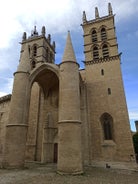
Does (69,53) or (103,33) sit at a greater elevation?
(103,33)

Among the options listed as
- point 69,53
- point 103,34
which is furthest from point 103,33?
point 69,53

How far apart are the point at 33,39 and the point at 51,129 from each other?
14940mm

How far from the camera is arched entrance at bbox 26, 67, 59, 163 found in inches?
587

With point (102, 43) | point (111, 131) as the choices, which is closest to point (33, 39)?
point (102, 43)

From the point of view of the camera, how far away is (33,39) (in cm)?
2347

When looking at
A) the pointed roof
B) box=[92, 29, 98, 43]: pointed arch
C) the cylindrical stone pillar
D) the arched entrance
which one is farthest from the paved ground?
box=[92, 29, 98, 43]: pointed arch

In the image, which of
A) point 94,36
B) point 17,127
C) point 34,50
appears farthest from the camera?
point 34,50

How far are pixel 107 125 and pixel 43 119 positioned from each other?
22.2 ft

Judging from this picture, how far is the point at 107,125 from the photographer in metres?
14.4

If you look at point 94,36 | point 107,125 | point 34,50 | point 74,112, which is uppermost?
point 34,50

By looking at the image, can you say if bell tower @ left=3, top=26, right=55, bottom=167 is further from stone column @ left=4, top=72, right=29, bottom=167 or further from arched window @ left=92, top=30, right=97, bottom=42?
arched window @ left=92, top=30, right=97, bottom=42

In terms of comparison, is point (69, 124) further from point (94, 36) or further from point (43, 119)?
point (94, 36)

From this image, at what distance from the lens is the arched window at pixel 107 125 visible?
14.0m

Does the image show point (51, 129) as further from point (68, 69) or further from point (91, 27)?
point (91, 27)
